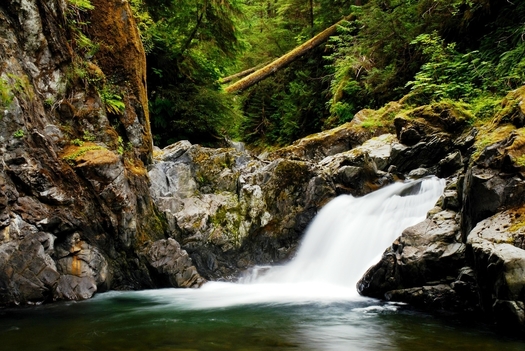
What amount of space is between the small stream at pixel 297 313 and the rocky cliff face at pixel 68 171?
1.87ft

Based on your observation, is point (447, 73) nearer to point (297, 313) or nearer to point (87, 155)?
point (297, 313)

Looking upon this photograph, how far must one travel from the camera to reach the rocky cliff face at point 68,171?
7.24 m

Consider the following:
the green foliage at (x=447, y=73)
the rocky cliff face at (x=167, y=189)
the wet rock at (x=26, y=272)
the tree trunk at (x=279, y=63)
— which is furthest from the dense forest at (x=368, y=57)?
the wet rock at (x=26, y=272)

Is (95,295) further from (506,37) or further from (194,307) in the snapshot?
(506,37)

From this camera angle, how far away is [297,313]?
A: 6809 mm

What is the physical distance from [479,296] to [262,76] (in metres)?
13.8

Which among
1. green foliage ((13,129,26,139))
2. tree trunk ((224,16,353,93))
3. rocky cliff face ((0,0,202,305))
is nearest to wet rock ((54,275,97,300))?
rocky cliff face ((0,0,202,305))

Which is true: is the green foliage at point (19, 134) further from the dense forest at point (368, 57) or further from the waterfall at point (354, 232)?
the waterfall at point (354, 232)

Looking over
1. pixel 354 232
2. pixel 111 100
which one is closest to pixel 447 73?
pixel 354 232

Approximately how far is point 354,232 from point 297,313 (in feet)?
11.2

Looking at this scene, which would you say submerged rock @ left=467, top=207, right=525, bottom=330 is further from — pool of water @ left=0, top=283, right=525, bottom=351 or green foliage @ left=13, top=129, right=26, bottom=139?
green foliage @ left=13, top=129, right=26, bottom=139

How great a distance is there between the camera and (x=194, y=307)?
7.28 meters

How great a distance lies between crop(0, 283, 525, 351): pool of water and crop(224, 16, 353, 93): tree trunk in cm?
1062

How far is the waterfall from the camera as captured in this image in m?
8.96
